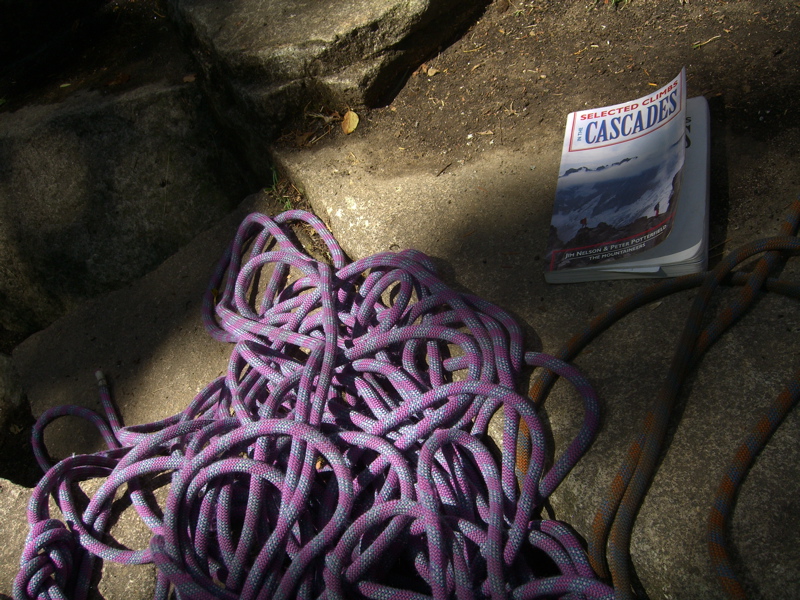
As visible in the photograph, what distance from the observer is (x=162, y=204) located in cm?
187

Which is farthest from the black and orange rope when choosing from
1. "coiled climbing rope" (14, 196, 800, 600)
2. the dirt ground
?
the dirt ground

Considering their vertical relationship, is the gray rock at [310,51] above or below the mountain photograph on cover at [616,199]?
above

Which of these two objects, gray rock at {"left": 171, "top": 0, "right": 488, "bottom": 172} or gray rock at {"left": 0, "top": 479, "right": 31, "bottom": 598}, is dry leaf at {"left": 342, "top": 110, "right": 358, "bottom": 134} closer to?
gray rock at {"left": 171, "top": 0, "right": 488, "bottom": 172}

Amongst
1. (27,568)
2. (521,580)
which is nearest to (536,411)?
(521,580)

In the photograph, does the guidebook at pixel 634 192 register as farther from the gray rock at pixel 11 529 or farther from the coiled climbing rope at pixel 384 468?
the gray rock at pixel 11 529

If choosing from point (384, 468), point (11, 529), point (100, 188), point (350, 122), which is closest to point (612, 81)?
point (350, 122)

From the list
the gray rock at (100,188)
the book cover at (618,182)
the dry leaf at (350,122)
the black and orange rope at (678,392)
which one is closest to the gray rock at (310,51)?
the dry leaf at (350,122)

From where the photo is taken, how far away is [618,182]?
1370mm

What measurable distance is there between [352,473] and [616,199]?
32.1 inches

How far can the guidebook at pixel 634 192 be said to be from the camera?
1223 millimetres

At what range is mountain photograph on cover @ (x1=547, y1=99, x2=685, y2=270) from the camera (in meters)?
1.26

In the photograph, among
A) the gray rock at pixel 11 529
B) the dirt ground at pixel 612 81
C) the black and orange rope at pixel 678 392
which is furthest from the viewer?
the dirt ground at pixel 612 81

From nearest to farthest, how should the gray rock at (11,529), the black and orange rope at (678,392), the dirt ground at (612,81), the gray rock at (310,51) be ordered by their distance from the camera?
1. the black and orange rope at (678,392)
2. the gray rock at (11,529)
3. the dirt ground at (612,81)
4. the gray rock at (310,51)

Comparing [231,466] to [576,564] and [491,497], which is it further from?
[576,564]
